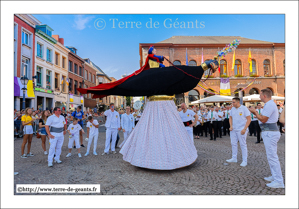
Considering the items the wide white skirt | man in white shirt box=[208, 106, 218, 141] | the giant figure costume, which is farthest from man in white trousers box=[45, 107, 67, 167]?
man in white shirt box=[208, 106, 218, 141]

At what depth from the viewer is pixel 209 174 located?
4457mm

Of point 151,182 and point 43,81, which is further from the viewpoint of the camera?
point 43,81

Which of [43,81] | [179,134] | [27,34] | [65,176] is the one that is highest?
[27,34]

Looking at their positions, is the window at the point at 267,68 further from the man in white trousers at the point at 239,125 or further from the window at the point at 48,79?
the window at the point at 48,79

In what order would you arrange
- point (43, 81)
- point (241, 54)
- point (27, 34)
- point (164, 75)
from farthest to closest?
point (241, 54)
point (43, 81)
point (27, 34)
point (164, 75)

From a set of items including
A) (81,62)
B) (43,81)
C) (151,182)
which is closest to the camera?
(151,182)

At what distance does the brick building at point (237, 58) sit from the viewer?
80.3 ft

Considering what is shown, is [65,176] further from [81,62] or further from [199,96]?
[81,62]

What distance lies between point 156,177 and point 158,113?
5.09 ft

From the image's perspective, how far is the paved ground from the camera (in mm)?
3615

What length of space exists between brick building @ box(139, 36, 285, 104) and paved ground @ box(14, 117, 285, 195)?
1945 centimetres

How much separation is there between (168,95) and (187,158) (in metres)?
1.68

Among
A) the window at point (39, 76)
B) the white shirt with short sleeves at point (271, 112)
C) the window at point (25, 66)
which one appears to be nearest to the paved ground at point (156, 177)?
the white shirt with short sleeves at point (271, 112)

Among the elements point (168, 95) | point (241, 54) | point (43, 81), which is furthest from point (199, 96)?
point (168, 95)
